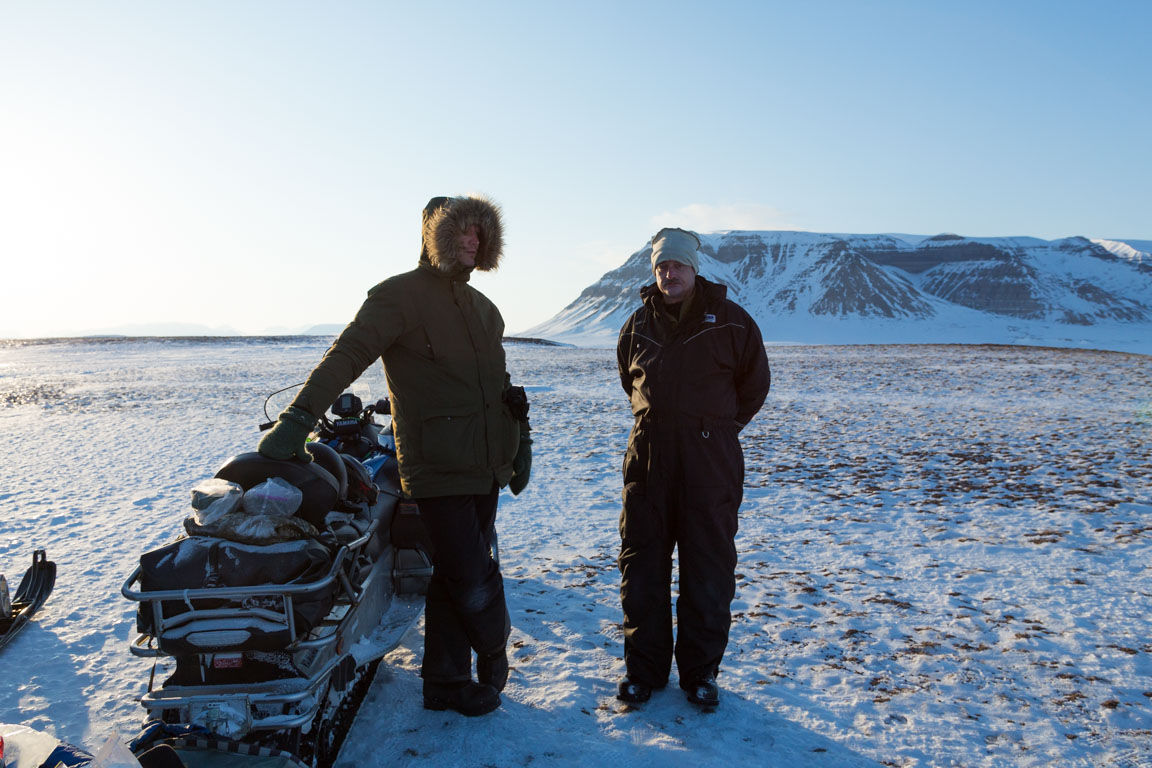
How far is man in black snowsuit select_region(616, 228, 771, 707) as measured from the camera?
3371mm

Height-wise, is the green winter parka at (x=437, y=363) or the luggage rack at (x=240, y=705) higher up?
the green winter parka at (x=437, y=363)

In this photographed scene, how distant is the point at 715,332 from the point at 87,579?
15.7ft

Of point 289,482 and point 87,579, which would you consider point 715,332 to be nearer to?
point 289,482

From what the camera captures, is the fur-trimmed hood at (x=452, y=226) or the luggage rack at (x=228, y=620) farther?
the fur-trimmed hood at (x=452, y=226)

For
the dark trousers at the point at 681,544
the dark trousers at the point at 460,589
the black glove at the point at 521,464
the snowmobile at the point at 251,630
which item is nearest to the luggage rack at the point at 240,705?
the snowmobile at the point at 251,630

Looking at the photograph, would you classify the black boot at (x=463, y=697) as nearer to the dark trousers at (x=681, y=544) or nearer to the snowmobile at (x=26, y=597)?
the dark trousers at (x=681, y=544)

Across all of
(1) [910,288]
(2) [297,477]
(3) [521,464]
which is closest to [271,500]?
(2) [297,477]

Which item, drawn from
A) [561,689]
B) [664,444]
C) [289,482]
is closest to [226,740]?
[289,482]

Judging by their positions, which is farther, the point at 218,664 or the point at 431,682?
the point at 431,682

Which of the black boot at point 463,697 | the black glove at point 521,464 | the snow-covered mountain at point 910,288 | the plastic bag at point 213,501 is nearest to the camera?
the plastic bag at point 213,501

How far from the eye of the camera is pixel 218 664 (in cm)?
263

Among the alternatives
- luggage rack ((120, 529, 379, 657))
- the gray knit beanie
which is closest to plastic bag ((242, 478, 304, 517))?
luggage rack ((120, 529, 379, 657))

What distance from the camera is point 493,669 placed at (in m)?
3.36

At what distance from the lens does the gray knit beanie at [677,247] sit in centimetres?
346
